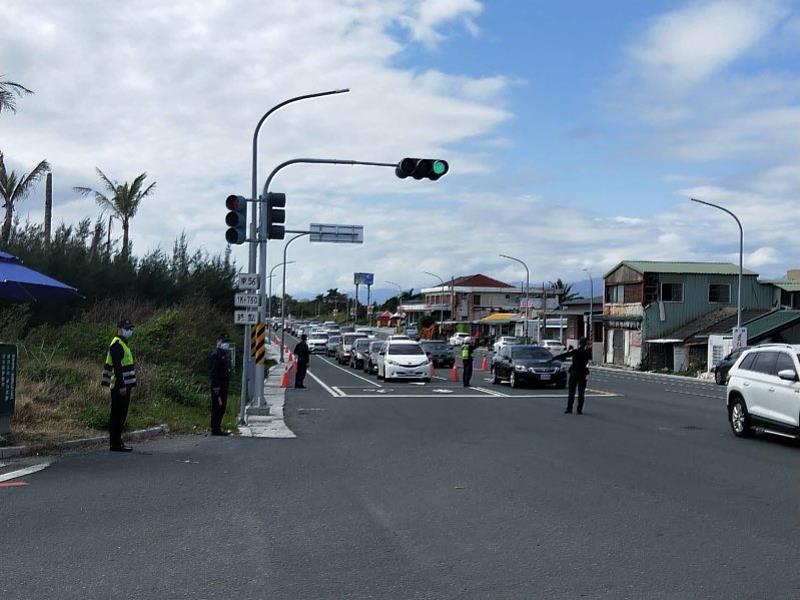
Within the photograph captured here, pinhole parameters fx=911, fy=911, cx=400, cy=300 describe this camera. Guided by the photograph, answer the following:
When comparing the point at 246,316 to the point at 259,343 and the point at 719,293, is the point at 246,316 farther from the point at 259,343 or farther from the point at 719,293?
the point at 719,293

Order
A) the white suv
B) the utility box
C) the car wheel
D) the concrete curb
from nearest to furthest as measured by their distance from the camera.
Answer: the concrete curb
the utility box
the white suv
the car wheel

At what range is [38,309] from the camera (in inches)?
1038

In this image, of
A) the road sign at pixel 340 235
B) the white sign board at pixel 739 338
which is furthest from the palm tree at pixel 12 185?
the white sign board at pixel 739 338

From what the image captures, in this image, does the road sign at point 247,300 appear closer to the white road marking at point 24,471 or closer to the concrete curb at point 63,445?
the concrete curb at point 63,445

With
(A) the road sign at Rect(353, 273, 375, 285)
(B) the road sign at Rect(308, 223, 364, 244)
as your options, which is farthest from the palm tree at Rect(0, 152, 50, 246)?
(A) the road sign at Rect(353, 273, 375, 285)

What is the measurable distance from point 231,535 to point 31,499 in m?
Answer: 2.70

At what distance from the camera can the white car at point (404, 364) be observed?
34.3m

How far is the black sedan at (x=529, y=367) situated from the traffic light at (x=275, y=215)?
12.3m

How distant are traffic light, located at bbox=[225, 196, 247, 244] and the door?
1005cm

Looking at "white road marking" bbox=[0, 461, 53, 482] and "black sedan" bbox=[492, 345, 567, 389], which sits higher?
"black sedan" bbox=[492, 345, 567, 389]

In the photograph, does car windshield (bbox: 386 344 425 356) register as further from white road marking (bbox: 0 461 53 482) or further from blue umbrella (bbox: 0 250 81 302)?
white road marking (bbox: 0 461 53 482)

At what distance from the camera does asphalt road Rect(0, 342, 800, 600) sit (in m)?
6.37

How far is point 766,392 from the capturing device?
14.7 metres

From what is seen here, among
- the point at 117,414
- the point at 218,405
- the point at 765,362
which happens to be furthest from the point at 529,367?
the point at 117,414
